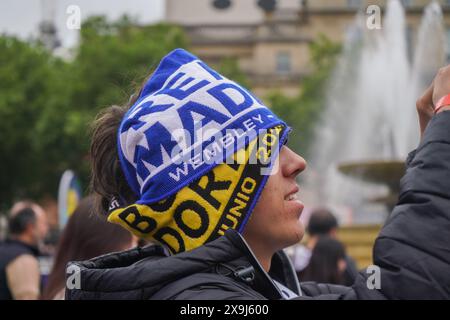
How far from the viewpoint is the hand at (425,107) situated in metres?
2.17

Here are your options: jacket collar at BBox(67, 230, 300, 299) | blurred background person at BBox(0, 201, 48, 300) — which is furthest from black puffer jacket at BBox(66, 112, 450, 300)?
blurred background person at BBox(0, 201, 48, 300)

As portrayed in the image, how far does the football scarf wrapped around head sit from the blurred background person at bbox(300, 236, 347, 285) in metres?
4.37

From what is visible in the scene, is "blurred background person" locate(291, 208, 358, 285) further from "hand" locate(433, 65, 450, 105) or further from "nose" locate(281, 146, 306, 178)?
"hand" locate(433, 65, 450, 105)

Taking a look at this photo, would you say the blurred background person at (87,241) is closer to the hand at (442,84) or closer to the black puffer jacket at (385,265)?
the black puffer jacket at (385,265)

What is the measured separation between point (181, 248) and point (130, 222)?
0.14 meters

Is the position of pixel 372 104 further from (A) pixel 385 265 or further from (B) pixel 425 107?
(A) pixel 385 265

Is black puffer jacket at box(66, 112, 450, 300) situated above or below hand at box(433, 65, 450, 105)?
below

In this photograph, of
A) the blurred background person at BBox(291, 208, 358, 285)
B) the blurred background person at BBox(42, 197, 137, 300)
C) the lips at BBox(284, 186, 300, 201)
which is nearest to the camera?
the lips at BBox(284, 186, 300, 201)

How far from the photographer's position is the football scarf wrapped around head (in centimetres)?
245

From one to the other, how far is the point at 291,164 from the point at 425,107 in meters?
0.49

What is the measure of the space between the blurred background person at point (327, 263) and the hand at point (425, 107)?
461 centimetres

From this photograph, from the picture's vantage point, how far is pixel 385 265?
1966 millimetres

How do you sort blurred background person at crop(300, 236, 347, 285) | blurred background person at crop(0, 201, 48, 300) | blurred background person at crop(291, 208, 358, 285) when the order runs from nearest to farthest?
blurred background person at crop(0, 201, 48, 300), blurred background person at crop(300, 236, 347, 285), blurred background person at crop(291, 208, 358, 285)
